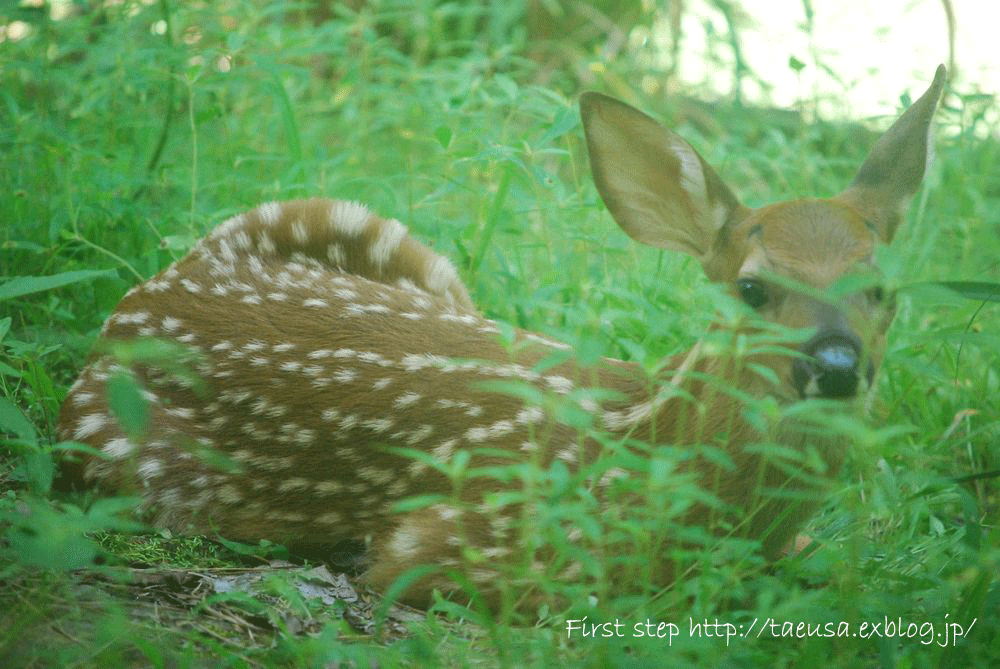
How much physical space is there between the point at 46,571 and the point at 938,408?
266 cm

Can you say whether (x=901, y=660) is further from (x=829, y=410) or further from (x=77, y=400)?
(x=77, y=400)

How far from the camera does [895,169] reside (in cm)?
316

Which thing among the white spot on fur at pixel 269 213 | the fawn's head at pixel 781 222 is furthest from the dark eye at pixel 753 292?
the white spot on fur at pixel 269 213

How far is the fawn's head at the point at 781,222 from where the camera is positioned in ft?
8.84

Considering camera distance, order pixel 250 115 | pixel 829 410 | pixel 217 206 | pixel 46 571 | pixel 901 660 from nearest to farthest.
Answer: pixel 901 660
pixel 46 571
pixel 829 410
pixel 217 206
pixel 250 115

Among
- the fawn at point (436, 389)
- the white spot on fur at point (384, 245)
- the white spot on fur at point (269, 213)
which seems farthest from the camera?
the white spot on fur at point (384, 245)

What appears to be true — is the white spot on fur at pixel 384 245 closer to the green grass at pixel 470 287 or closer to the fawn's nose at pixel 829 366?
the green grass at pixel 470 287

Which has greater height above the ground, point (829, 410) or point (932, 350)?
point (829, 410)

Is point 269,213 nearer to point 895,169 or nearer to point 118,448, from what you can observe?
point 118,448

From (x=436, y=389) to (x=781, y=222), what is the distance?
39.4 inches

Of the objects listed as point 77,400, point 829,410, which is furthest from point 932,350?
point 77,400

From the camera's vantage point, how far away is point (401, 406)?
10.0 ft

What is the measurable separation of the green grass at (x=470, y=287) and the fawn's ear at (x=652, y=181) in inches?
9.1

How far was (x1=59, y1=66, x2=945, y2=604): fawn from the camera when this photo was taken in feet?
9.33
